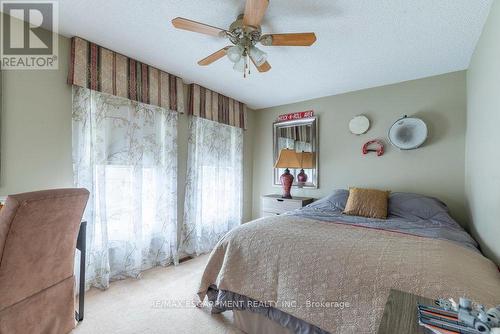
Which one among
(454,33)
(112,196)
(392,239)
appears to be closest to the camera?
(392,239)

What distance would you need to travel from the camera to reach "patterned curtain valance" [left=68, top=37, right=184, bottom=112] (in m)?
2.07

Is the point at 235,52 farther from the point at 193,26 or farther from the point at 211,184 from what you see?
the point at 211,184

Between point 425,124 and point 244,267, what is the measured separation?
8.38 feet

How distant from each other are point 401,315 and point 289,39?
5.48ft

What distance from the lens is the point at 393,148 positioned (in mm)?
2908

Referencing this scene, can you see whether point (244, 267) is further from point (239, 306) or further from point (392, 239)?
point (392, 239)

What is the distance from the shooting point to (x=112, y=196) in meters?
2.35

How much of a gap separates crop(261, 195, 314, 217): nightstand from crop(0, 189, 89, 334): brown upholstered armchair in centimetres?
241

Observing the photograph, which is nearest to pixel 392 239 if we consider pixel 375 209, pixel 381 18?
pixel 375 209

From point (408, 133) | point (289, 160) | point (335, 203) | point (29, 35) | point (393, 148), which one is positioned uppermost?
point (29, 35)

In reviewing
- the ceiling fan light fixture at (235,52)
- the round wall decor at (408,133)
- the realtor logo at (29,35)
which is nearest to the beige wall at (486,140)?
the round wall decor at (408,133)

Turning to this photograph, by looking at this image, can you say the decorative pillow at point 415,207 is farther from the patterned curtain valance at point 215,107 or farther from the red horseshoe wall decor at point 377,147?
the patterned curtain valance at point 215,107

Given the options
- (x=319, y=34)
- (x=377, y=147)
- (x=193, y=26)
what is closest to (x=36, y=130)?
(x=193, y=26)

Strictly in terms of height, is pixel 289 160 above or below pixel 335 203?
above
